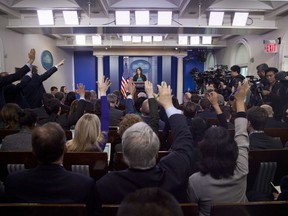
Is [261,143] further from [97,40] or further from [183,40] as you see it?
[97,40]

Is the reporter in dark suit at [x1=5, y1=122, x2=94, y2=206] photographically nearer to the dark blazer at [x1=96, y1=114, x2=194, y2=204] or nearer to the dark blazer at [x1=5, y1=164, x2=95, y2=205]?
the dark blazer at [x1=5, y1=164, x2=95, y2=205]

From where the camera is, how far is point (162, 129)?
11.3ft

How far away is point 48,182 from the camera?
4.62 ft

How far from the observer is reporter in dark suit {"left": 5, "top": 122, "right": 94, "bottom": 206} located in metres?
1.41

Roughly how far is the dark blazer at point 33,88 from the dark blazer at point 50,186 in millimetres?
3101

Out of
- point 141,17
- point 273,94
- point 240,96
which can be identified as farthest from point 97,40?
point 240,96

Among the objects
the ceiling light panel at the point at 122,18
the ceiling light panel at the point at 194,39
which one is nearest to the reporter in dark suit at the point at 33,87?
the ceiling light panel at the point at 122,18

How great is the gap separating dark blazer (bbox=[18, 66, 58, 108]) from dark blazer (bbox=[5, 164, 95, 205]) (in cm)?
310

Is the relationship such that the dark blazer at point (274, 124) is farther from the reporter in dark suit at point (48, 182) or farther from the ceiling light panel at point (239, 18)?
the ceiling light panel at point (239, 18)

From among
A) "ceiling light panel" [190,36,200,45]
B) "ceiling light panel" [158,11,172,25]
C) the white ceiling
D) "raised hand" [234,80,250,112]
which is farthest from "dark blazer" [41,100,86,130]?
"ceiling light panel" [190,36,200,45]

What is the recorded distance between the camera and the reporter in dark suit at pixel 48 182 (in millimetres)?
1407

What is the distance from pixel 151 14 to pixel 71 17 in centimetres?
197

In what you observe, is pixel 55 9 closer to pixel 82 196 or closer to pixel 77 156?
pixel 77 156

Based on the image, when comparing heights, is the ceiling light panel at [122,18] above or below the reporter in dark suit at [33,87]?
above
